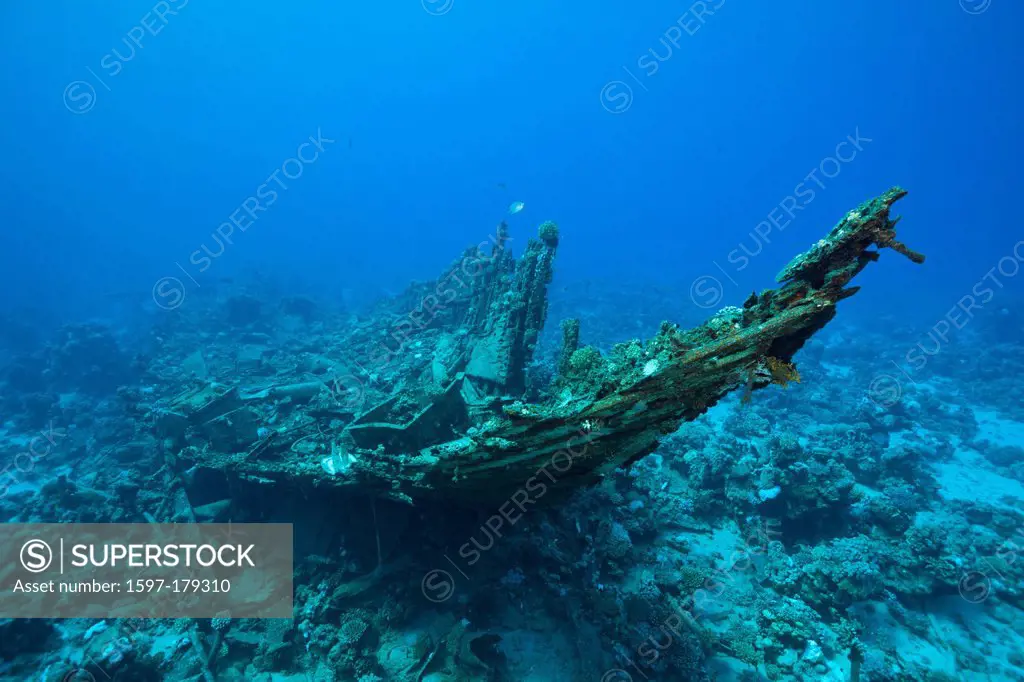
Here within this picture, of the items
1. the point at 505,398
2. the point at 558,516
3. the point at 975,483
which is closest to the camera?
the point at 505,398

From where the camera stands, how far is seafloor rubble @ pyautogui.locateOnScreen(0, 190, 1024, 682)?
5.17 meters

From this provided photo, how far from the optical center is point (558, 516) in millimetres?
8492

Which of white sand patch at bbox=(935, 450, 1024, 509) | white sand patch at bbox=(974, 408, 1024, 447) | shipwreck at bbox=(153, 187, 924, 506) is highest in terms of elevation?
shipwreck at bbox=(153, 187, 924, 506)

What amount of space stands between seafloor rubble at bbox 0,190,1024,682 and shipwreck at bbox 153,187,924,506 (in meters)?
0.04

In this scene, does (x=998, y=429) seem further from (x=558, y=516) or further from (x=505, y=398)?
(x=505, y=398)

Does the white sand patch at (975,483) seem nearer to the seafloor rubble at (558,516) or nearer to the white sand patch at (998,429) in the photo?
the seafloor rubble at (558,516)

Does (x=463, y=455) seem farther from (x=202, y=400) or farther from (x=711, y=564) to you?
(x=202, y=400)

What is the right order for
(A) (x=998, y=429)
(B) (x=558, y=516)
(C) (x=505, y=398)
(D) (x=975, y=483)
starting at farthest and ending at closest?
(A) (x=998, y=429), (D) (x=975, y=483), (B) (x=558, y=516), (C) (x=505, y=398)

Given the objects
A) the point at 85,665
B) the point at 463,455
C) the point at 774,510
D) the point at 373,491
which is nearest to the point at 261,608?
the point at 85,665

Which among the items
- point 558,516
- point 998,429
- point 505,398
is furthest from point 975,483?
point 505,398

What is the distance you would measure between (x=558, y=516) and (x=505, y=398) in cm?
275

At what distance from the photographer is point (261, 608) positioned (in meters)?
8.00

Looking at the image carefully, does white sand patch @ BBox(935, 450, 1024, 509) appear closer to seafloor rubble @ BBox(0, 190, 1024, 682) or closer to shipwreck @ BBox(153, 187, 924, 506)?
seafloor rubble @ BBox(0, 190, 1024, 682)

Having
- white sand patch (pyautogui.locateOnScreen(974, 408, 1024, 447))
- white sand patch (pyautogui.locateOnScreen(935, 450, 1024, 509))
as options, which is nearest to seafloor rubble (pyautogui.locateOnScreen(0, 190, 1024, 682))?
white sand patch (pyautogui.locateOnScreen(935, 450, 1024, 509))
